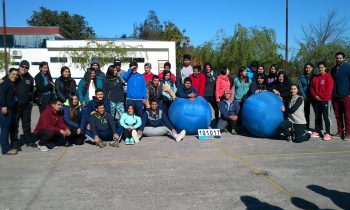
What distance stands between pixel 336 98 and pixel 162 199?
6.04 m

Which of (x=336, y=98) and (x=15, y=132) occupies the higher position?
(x=336, y=98)

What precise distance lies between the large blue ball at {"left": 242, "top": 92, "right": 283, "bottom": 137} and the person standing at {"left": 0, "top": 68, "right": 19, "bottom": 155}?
18.2ft

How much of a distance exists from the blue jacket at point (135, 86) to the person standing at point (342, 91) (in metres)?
4.83

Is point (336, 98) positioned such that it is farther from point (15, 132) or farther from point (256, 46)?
point (256, 46)

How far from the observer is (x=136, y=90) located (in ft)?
31.6

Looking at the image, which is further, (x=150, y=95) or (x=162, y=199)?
(x=150, y=95)

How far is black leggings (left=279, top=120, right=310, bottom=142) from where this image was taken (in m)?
8.90

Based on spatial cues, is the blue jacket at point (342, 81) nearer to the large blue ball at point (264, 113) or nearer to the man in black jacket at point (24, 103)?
the large blue ball at point (264, 113)

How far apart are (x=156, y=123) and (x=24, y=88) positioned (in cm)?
333

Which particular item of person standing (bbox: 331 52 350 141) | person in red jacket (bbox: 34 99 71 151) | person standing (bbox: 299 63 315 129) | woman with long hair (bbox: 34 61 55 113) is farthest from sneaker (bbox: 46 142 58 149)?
person standing (bbox: 331 52 350 141)

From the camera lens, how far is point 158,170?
659 cm

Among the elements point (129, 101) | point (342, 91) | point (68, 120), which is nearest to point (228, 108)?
point (129, 101)

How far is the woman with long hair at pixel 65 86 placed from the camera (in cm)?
902

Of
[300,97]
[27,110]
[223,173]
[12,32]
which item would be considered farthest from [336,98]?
[12,32]
